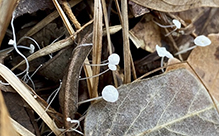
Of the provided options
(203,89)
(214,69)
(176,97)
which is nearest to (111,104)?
(176,97)

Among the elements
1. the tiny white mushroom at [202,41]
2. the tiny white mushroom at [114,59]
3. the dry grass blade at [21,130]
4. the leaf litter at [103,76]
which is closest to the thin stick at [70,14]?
the leaf litter at [103,76]

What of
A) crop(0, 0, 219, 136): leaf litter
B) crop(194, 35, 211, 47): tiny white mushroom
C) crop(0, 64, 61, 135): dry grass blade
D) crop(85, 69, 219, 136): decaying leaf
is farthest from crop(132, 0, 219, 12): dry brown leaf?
crop(0, 64, 61, 135): dry grass blade

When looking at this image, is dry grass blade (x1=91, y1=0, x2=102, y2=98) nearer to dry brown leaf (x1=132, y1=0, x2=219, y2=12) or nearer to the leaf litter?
the leaf litter

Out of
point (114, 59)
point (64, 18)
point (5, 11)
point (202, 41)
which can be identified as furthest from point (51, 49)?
point (202, 41)

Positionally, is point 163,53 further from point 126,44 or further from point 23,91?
point 23,91

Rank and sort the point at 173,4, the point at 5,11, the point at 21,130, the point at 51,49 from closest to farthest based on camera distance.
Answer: the point at 5,11 < the point at 21,130 < the point at 51,49 < the point at 173,4

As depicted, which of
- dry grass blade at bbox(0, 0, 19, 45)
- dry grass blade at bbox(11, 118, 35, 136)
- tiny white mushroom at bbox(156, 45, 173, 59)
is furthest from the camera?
tiny white mushroom at bbox(156, 45, 173, 59)

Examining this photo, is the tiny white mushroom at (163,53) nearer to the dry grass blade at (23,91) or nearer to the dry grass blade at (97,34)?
the dry grass blade at (97,34)
